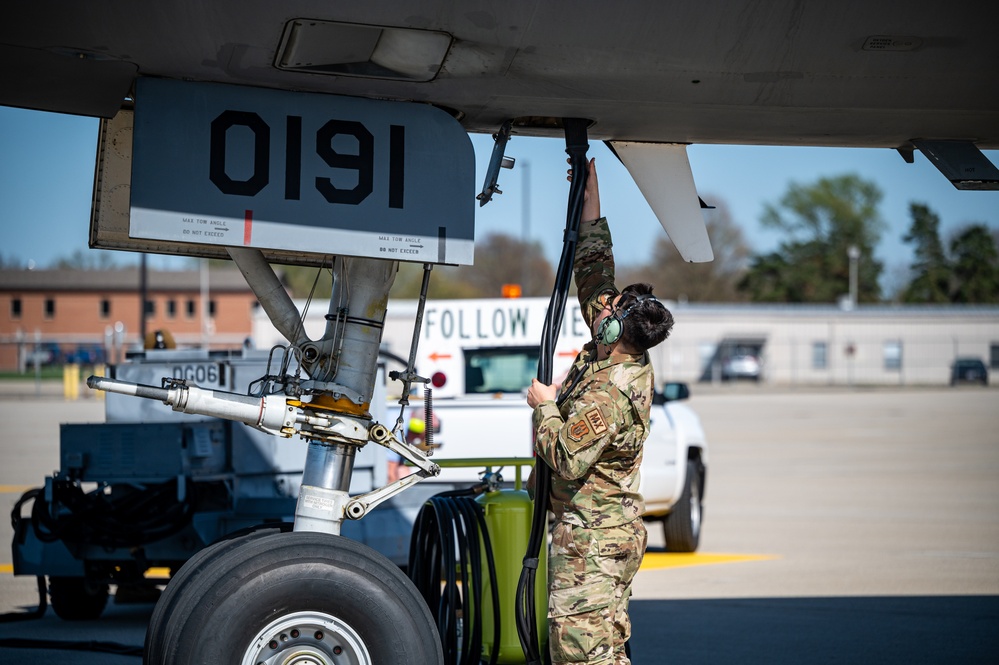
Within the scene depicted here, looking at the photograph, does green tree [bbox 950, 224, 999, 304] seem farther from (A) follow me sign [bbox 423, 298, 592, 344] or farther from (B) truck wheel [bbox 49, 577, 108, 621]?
(B) truck wheel [bbox 49, 577, 108, 621]

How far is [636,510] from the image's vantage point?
421 centimetres

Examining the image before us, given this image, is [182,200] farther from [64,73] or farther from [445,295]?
[445,295]

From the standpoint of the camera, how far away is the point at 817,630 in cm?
667

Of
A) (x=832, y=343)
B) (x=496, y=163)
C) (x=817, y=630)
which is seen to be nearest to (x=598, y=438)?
(x=496, y=163)

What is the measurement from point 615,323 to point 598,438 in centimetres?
44

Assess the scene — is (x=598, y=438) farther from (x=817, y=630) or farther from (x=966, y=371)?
(x=966, y=371)

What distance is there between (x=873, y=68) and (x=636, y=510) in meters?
1.91

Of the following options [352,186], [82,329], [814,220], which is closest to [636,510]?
[352,186]

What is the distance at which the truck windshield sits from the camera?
9.87 metres

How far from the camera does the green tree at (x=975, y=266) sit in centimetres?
5778

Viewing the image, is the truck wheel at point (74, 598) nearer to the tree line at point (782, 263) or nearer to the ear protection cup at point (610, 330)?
the ear protection cup at point (610, 330)

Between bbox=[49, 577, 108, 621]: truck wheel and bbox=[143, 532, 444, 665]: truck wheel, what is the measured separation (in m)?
3.85

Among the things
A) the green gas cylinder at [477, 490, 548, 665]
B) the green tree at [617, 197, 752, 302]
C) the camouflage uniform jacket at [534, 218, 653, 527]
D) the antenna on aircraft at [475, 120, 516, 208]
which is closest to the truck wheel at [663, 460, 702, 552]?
the green gas cylinder at [477, 490, 548, 665]

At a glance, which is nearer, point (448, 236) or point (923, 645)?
point (448, 236)
